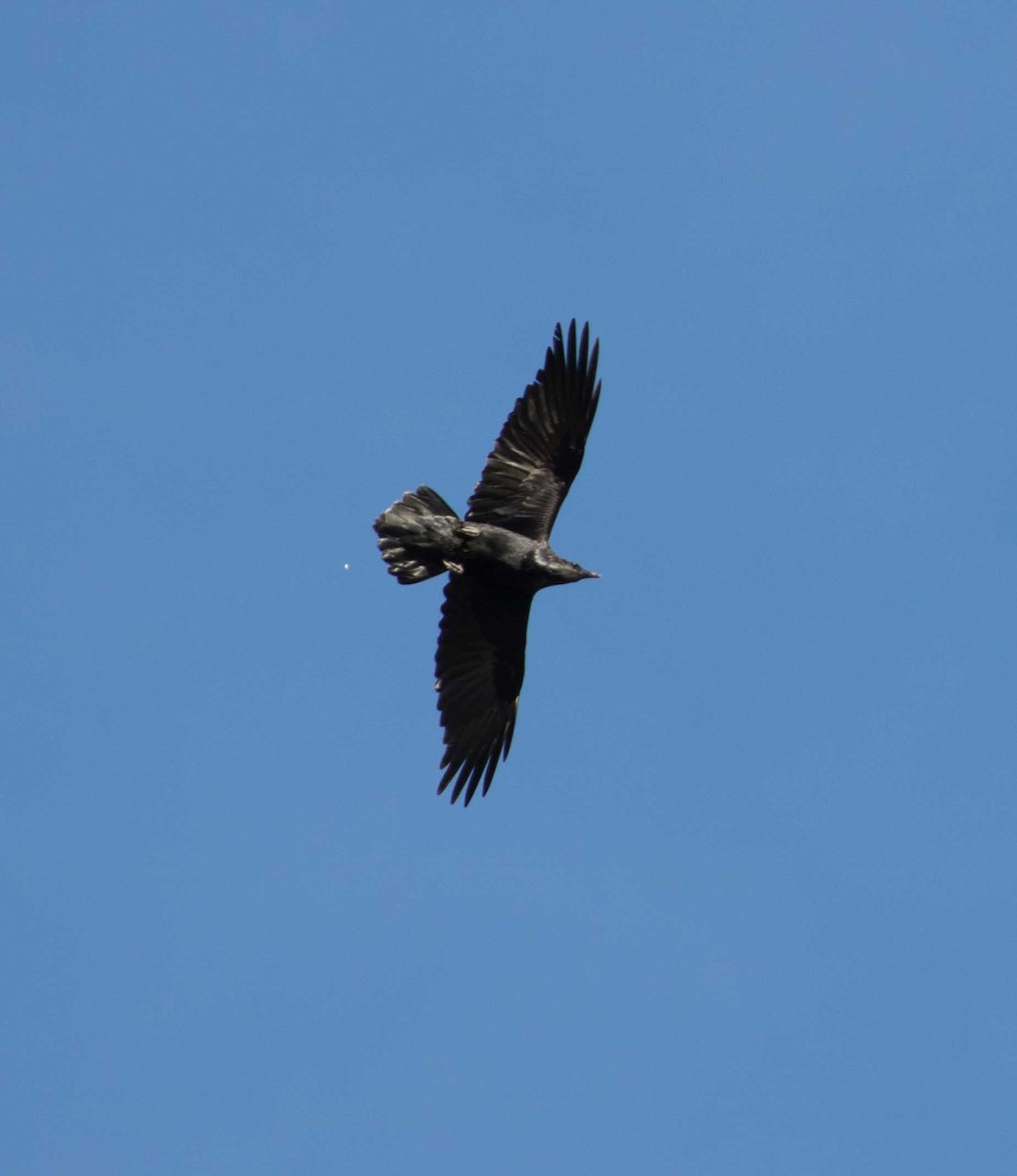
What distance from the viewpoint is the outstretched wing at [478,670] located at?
84.2ft

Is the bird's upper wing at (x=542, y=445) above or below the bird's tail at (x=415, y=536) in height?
above

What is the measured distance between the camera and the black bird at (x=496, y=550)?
25.0 m

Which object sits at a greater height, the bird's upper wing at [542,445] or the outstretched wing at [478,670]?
the bird's upper wing at [542,445]

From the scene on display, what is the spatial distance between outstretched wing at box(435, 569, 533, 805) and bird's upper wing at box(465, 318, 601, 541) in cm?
84

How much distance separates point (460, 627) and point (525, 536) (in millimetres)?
1358

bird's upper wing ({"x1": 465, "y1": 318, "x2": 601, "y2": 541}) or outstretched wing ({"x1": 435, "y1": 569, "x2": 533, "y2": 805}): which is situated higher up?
bird's upper wing ({"x1": 465, "y1": 318, "x2": 601, "y2": 541})

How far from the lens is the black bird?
25.0 metres

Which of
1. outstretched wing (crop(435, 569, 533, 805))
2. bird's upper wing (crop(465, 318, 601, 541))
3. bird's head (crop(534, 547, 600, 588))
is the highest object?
bird's upper wing (crop(465, 318, 601, 541))

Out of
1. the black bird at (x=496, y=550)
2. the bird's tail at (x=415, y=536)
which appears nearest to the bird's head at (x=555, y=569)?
the black bird at (x=496, y=550)

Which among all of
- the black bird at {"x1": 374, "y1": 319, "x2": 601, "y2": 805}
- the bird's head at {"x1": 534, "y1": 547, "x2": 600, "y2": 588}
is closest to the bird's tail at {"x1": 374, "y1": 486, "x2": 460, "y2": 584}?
the black bird at {"x1": 374, "y1": 319, "x2": 601, "y2": 805}

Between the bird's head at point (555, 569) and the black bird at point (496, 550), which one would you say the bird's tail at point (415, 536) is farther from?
the bird's head at point (555, 569)

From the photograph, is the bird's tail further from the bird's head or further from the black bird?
the bird's head

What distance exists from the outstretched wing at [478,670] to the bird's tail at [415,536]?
548mm

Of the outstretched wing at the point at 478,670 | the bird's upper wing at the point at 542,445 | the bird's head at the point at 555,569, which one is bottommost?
the outstretched wing at the point at 478,670
